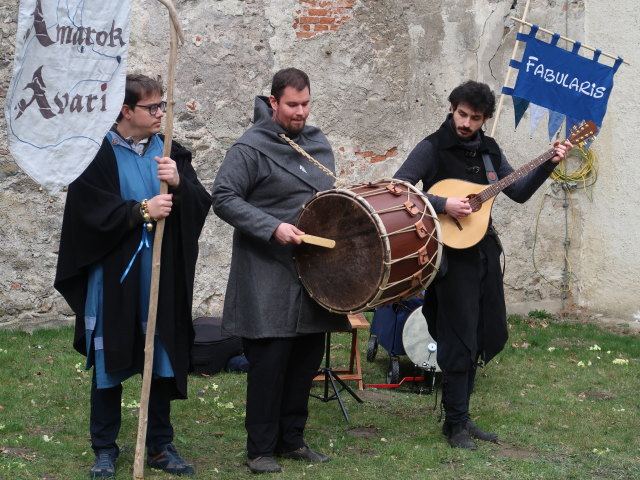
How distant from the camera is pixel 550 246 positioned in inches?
358

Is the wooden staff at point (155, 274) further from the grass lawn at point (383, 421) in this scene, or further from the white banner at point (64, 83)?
the grass lawn at point (383, 421)

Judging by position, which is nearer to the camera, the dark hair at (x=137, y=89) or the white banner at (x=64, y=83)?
the white banner at (x=64, y=83)

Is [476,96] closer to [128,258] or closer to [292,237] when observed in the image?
[292,237]

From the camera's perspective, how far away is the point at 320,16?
852cm

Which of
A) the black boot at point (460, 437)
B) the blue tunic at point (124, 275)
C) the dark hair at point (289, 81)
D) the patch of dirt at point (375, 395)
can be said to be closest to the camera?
the blue tunic at point (124, 275)

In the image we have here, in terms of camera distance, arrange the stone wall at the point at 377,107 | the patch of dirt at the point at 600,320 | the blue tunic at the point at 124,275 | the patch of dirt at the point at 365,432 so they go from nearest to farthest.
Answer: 1. the blue tunic at the point at 124,275
2. the patch of dirt at the point at 365,432
3. the stone wall at the point at 377,107
4. the patch of dirt at the point at 600,320

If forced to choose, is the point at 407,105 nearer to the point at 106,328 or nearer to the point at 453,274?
the point at 453,274

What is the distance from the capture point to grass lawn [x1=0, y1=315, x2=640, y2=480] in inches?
193

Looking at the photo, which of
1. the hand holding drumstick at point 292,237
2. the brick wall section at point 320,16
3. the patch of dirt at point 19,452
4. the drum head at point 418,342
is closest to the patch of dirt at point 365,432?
the drum head at point 418,342

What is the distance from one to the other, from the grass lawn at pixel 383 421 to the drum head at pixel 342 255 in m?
0.96

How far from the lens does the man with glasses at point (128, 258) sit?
14.4ft

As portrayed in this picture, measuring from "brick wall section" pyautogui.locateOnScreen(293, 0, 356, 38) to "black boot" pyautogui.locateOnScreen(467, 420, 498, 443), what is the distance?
14.3 ft

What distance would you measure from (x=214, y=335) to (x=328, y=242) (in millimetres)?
2685

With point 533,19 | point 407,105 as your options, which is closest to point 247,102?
point 407,105
